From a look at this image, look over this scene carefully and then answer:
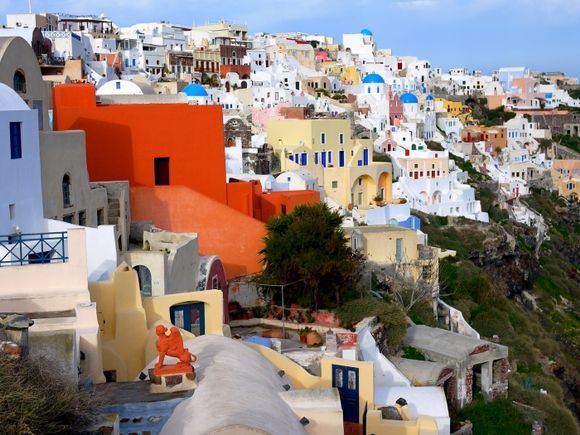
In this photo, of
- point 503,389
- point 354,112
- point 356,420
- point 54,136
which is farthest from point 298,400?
point 354,112

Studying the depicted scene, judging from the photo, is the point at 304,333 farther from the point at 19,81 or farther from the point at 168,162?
the point at 19,81

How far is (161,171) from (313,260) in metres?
6.06

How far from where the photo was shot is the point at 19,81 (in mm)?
22016

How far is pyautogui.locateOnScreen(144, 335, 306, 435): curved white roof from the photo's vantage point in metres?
9.48

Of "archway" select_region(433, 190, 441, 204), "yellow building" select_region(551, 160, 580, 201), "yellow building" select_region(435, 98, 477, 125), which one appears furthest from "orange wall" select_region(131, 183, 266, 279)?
"yellow building" select_region(435, 98, 477, 125)

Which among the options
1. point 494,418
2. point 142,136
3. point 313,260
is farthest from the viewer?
point 142,136

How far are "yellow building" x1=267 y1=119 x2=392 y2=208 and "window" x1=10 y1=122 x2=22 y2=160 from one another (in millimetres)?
25642

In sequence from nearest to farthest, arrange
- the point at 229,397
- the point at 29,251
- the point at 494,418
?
the point at 229,397 → the point at 29,251 → the point at 494,418

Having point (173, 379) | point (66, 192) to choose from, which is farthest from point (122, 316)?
point (66, 192)

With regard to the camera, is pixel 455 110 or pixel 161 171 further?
pixel 455 110

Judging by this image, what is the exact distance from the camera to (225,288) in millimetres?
22312

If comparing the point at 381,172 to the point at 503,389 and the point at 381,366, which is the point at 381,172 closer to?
the point at 503,389

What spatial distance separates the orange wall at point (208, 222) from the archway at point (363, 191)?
19.8m

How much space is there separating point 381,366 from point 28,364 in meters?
11.3
